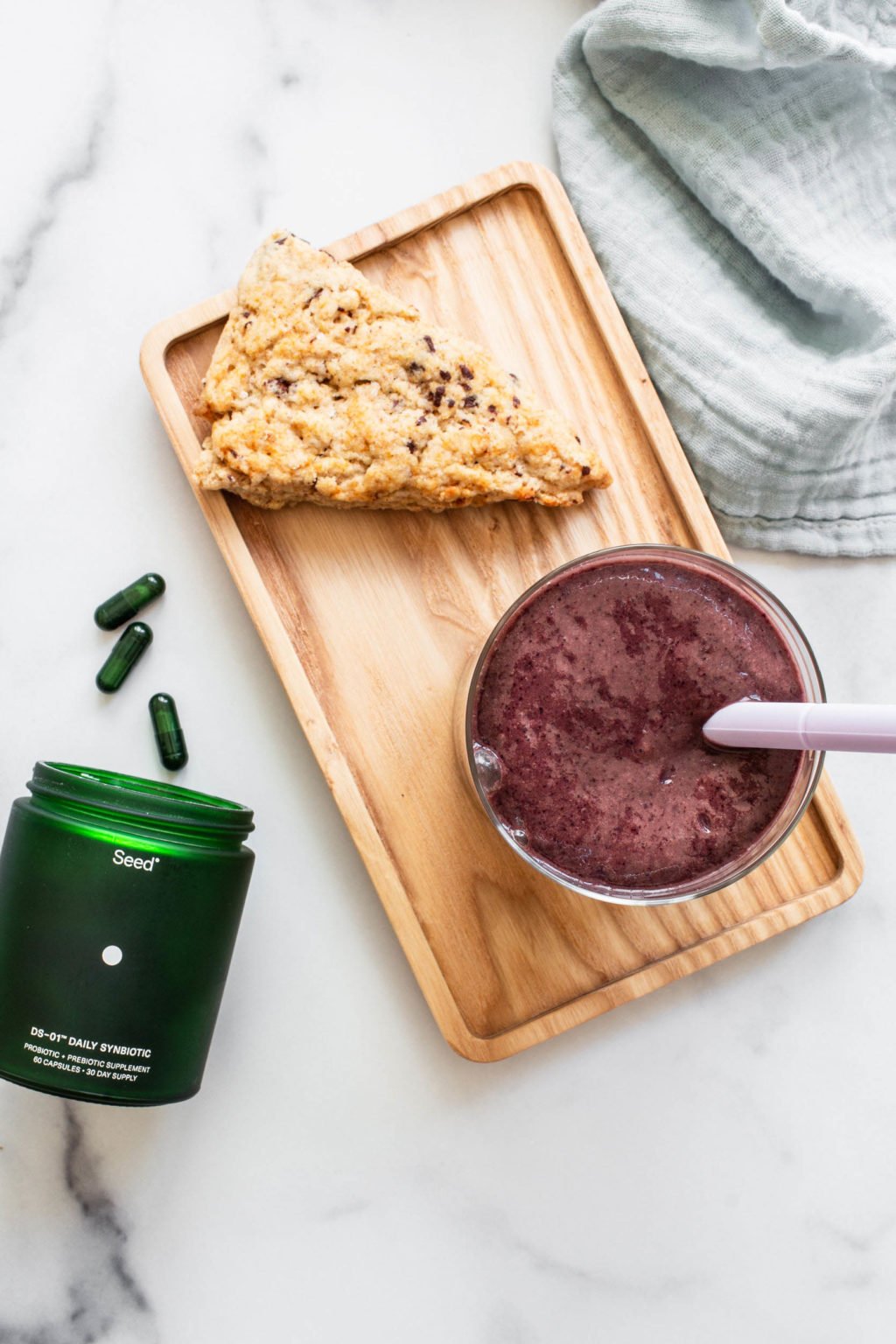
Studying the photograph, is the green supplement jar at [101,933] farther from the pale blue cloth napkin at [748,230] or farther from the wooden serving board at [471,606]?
the pale blue cloth napkin at [748,230]

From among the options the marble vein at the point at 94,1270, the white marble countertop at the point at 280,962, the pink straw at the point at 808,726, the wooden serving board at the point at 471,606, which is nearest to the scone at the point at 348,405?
the wooden serving board at the point at 471,606

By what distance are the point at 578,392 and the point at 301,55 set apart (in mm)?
635

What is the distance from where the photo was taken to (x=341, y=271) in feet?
4.75

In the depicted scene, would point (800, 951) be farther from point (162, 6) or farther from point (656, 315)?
point (162, 6)

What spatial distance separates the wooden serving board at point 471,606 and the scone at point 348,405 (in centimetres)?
7

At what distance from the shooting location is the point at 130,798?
1.32 m

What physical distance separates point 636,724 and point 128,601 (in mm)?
729

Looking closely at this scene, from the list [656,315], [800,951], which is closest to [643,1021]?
[800,951]

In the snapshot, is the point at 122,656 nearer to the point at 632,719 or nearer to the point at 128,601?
the point at 128,601

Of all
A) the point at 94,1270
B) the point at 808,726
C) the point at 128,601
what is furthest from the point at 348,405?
the point at 94,1270

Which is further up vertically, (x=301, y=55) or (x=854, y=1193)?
(x=301, y=55)

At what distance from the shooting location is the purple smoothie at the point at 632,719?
4.13 ft

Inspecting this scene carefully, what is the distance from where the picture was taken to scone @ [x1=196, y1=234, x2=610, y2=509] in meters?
1.42

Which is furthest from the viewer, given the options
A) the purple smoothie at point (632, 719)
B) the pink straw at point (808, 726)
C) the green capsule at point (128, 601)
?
the green capsule at point (128, 601)
